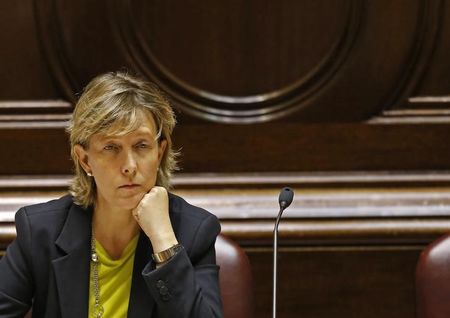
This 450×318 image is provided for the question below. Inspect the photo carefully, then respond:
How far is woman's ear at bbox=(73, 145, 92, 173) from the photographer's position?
5.26ft

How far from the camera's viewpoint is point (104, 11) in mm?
2070

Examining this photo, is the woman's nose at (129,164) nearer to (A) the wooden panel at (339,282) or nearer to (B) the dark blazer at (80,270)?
(B) the dark blazer at (80,270)

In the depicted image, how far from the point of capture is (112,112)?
1.55 meters

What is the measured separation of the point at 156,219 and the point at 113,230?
0.14m

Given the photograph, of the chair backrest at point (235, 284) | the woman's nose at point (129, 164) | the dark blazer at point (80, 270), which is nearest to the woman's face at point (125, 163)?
the woman's nose at point (129, 164)

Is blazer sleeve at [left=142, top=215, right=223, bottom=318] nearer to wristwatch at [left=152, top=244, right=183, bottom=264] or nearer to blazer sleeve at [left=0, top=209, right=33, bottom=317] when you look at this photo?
Answer: wristwatch at [left=152, top=244, right=183, bottom=264]

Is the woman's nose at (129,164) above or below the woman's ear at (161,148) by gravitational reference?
below

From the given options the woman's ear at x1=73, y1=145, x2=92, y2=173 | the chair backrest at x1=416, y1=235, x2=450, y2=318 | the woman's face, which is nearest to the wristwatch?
the woman's face

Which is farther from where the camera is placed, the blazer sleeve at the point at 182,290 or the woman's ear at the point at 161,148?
the woman's ear at the point at 161,148

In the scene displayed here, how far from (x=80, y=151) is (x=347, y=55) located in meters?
0.79

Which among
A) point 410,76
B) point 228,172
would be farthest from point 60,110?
point 410,76

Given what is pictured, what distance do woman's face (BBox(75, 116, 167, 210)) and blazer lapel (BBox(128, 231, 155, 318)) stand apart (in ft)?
0.30

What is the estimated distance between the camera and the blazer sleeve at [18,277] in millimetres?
1549

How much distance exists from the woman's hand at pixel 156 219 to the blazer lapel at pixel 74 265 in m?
0.12
